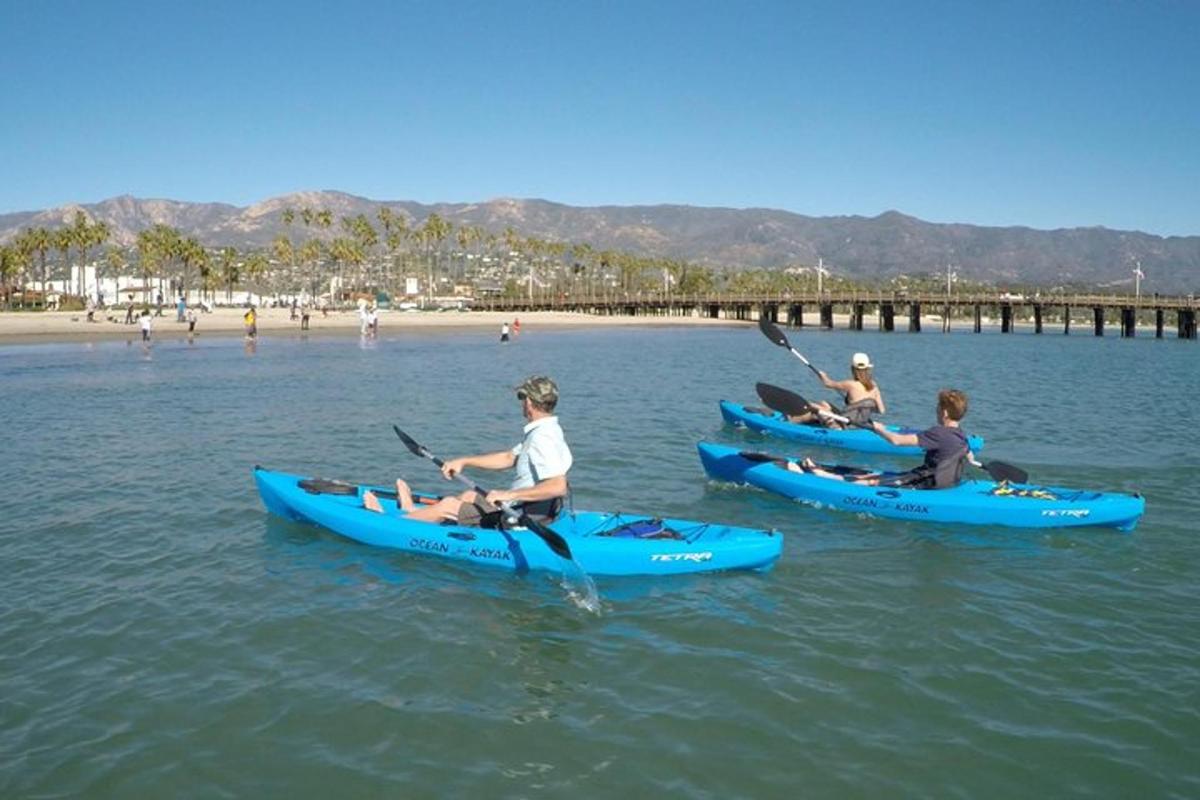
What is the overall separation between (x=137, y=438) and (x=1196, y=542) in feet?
61.0

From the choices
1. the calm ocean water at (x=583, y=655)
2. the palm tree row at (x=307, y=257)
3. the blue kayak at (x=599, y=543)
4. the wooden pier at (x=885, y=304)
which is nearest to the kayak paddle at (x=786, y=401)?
the calm ocean water at (x=583, y=655)

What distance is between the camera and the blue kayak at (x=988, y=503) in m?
11.8

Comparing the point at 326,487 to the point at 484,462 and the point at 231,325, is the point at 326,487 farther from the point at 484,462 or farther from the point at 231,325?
the point at 231,325

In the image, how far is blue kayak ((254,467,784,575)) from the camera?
9734 millimetres

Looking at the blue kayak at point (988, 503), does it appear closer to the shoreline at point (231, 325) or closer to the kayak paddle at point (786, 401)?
the kayak paddle at point (786, 401)

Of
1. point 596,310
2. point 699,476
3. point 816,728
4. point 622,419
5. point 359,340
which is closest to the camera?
point 816,728

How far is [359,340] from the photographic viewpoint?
57.2m

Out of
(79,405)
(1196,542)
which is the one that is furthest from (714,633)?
(79,405)

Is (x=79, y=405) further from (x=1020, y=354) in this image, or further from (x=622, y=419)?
(x=1020, y=354)

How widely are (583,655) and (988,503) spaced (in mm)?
6736

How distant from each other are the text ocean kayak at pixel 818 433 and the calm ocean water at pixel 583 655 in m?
3.01

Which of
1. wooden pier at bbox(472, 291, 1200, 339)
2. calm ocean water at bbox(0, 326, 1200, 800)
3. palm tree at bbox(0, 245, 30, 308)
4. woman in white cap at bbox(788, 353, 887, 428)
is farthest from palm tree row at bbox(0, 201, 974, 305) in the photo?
woman in white cap at bbox(788, 353, 887, 428)

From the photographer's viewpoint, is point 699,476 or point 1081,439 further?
point 1081,439

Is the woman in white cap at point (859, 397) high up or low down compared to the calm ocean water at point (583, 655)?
up
